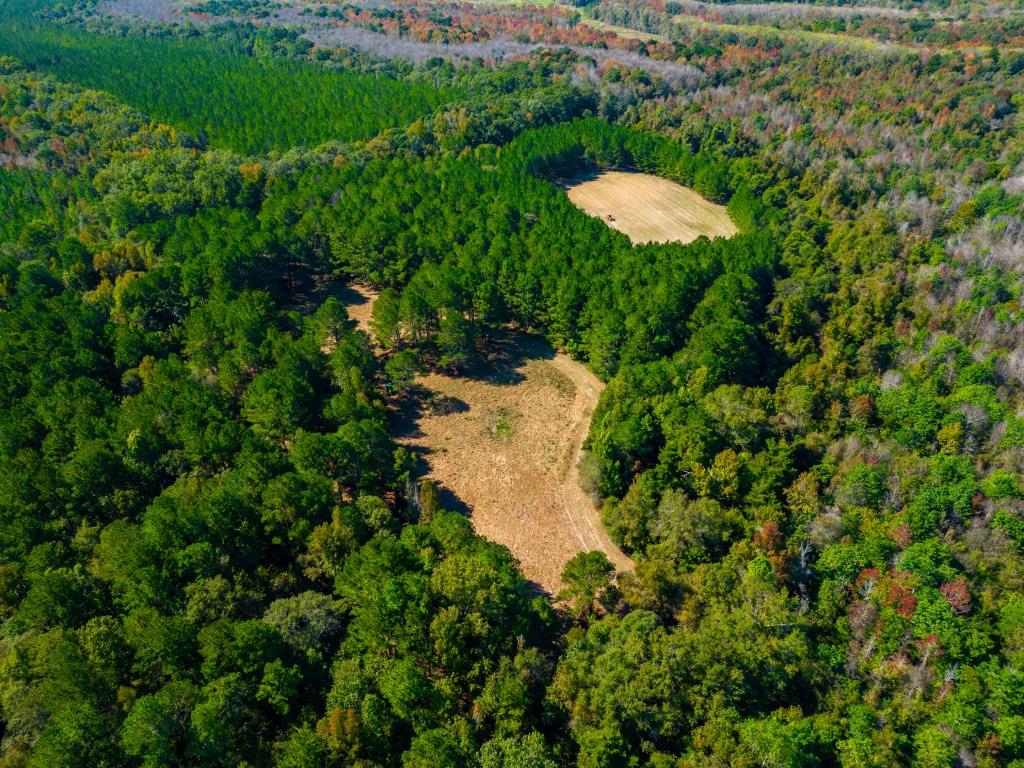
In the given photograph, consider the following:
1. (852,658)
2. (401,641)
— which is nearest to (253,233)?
(401,641)

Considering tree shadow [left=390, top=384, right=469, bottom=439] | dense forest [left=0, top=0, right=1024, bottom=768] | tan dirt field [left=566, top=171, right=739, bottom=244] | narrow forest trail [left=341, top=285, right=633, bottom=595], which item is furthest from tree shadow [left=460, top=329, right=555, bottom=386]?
tan dirt field [left=566, top=171, right=739, bottom=244]

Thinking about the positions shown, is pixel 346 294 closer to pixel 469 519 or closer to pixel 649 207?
pixel 469 519

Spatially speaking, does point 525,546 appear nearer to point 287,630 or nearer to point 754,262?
point 287,630

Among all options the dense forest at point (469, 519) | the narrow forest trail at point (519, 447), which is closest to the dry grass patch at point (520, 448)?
the narrow forest trail at point (519, 447)

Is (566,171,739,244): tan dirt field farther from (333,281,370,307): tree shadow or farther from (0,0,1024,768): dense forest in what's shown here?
(333,281,370,307): tree shadow

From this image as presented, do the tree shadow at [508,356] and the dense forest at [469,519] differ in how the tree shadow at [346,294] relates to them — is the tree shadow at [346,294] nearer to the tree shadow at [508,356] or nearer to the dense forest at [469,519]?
the dense forest at [469,519]

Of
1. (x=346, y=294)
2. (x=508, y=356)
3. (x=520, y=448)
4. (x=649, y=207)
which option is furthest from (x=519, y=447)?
(x=649, y=207)
